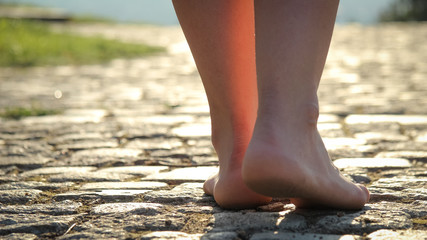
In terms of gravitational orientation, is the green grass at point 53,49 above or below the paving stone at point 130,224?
above

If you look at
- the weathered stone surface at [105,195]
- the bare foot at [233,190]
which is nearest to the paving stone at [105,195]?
the weathered stone surface at [105,195]

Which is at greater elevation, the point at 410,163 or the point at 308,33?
the point at 308,33

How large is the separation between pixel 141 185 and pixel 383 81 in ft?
14.8

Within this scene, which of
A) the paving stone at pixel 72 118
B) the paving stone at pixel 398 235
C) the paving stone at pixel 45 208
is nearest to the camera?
the paving stone at pixel 398 235

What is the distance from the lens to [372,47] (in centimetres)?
1156

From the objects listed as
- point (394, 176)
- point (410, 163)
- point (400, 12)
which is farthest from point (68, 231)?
point (400, 12)

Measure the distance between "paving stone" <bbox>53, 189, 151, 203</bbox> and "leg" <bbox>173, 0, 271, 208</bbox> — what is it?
13.9 inches

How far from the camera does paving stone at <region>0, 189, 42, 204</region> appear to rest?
213 centimetres

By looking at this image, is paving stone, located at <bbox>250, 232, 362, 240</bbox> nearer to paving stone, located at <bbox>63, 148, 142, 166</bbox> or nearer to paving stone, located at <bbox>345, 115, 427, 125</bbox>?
paving stone, located at <bbox>63, 148, 142, 166</bbox>

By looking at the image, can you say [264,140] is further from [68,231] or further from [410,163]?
[410,163]

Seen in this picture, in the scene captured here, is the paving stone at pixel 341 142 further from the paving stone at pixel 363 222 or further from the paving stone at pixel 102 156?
the paving stone at pixel 363 222

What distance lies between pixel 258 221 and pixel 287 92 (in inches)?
15.2

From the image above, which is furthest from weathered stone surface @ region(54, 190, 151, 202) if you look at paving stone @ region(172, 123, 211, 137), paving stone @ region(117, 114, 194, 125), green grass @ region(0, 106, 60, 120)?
green grass @ region(0, 106, 60, 120)

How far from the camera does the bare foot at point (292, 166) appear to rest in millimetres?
1622
